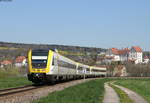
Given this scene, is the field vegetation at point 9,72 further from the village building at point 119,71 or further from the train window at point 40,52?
the village building at point 119,71

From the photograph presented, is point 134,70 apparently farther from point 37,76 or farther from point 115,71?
point 37,76

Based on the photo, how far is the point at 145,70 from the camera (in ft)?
458

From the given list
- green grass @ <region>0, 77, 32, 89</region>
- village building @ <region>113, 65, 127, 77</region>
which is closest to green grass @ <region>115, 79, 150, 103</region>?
green grass @ <region>0, 77, 32, 89</region>

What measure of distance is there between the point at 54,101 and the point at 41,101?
712 millimetres

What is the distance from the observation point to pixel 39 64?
1303 inches

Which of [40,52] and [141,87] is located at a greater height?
[40,52]

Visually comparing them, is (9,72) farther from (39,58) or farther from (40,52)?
(39,58)

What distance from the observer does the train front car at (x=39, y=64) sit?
3269 cm

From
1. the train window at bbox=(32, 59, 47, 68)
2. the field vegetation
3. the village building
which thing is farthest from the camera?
the village building

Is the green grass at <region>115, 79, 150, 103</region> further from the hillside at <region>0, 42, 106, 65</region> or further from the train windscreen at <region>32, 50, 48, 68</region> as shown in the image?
the hillside at <region>0, 42, 106, 65</region>

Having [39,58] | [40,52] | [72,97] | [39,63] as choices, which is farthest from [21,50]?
[72,97]

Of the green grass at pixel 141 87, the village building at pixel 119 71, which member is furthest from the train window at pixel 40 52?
the village building at pixel 119 71

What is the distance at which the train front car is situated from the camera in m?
32.7

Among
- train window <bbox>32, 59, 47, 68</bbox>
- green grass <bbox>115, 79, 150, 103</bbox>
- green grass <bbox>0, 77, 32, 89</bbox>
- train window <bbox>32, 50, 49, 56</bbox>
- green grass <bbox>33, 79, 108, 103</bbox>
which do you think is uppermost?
train window <bbox>32, 50, 49, 56</bbox>
